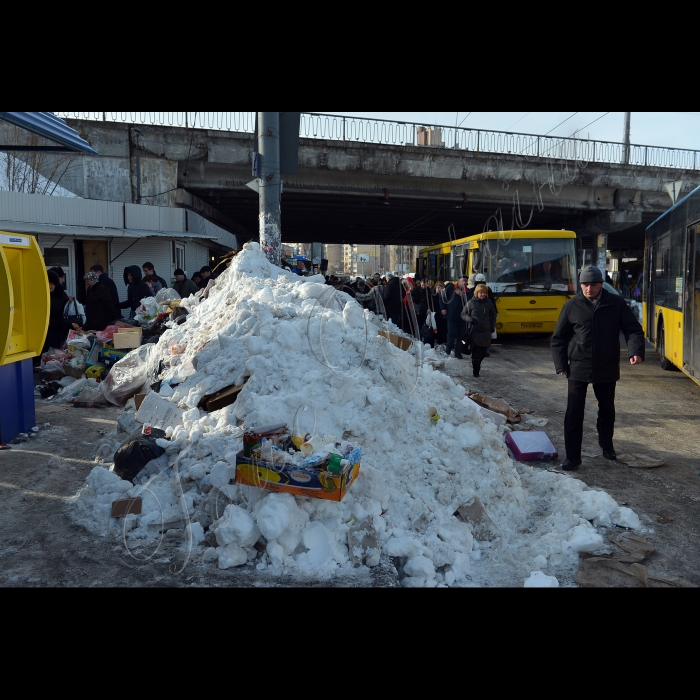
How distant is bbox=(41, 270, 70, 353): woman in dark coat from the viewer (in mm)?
10567

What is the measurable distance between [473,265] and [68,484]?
13.3m

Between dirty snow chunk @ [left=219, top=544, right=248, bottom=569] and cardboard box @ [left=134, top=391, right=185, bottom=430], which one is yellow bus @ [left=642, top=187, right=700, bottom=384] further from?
dirty snow chunk @ [left=219, top=544, right=248, bottom=569]

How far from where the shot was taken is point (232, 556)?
13.0 feet

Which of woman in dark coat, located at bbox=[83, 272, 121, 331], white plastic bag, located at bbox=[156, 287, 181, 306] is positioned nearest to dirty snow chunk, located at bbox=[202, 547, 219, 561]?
woman in dark coat, located at bbox=[83, 272, 121, 331]

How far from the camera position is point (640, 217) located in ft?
87.5

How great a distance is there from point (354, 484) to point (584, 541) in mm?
1616

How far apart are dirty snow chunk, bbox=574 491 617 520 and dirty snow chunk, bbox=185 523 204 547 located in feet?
9.35

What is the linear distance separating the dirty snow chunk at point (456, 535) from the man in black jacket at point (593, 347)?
2.16m

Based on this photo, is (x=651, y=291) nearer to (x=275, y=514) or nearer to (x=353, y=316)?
(x=353, y=316)

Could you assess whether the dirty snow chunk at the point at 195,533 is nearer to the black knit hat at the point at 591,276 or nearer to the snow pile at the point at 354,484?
the snow pile at the point at 354,484

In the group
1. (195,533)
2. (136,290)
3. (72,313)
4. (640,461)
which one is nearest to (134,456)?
(195,533)

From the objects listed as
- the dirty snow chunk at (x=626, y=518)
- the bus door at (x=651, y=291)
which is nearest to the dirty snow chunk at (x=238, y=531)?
the dirty snow chunk at (x=626, y=518)

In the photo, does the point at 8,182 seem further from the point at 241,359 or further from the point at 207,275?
the point at 241,359
